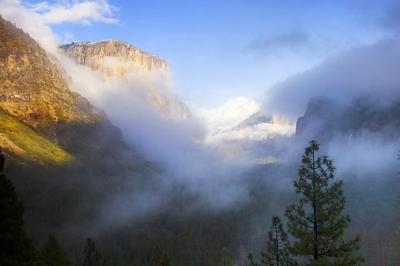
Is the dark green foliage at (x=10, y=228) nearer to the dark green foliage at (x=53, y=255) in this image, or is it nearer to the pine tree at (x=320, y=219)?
the pine tree at (x=320, y=219)

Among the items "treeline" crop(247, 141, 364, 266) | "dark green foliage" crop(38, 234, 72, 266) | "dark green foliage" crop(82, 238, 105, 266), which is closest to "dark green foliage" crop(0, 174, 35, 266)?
"treeline" crop(247, 141, 364, 266)

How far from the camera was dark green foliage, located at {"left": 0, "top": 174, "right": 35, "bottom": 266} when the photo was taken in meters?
27.0

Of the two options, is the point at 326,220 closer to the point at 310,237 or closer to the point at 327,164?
the point at 310,237

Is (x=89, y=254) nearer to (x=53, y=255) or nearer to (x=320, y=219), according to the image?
(x=53, y=255)

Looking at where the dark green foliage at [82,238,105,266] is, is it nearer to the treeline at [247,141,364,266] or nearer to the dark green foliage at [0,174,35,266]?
the treeline at [247,141,364,266]

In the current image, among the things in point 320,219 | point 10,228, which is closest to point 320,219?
point 320,219

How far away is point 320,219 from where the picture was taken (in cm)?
3372

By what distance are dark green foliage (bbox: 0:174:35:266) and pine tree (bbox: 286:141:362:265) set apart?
16.8 m

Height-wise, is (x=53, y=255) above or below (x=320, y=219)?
below

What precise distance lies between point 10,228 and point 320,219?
61.9ft

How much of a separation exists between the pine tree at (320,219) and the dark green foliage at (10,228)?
1682 cm

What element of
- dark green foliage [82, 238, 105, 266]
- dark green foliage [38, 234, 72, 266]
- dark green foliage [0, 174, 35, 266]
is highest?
dark green foliage [0, 174, 35, 266]

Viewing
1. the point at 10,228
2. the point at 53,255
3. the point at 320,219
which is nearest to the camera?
the point at 10,228

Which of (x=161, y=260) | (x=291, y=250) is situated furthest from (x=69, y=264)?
(x=291, y=250)
